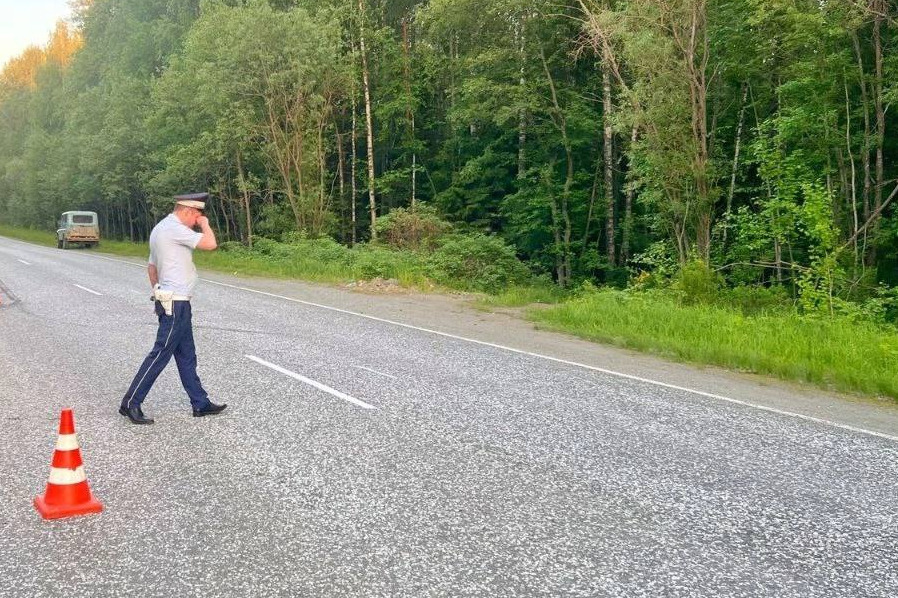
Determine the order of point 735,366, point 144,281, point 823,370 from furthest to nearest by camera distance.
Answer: point 144,281
point 735,366
point 823,370

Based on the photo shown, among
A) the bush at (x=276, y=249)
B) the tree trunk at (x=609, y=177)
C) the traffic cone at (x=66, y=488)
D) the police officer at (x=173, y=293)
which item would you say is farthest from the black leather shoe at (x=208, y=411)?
the tree trunk at (x=609, y=177)

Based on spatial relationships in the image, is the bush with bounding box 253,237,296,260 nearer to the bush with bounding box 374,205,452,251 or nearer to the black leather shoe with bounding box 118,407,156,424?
the bush with bounding box 374,205,452,251

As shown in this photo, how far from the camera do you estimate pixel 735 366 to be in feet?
29.9

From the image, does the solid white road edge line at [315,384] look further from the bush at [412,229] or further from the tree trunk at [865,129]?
the tree trunk at [865,129]

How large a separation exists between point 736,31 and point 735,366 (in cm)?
1639

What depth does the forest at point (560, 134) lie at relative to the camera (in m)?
17.0

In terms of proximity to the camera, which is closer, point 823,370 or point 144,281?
point 823,370

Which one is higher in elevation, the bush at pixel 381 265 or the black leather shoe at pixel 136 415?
the bush at pixel 381 265

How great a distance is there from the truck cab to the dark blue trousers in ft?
138

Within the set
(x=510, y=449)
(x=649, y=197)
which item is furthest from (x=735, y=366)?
(x=649, y=197)

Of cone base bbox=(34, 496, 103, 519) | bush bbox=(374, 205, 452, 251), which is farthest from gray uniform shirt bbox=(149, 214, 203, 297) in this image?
bush bbox=(374, 205, 452, 251)

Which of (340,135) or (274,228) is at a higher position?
(340,135)

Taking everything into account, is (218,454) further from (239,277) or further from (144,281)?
(239,277)

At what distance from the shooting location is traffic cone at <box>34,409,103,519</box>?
13.4 feet
